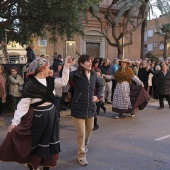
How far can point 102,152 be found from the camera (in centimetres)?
546

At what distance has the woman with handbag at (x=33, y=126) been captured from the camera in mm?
3771

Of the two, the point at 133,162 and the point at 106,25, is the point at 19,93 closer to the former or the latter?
the point at 133,162

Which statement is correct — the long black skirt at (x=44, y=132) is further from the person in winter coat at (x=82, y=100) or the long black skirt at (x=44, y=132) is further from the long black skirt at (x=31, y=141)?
the person in winter coat at (x=82, y=100)

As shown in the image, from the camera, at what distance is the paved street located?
4.79m

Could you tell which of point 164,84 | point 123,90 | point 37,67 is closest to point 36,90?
point 37,67

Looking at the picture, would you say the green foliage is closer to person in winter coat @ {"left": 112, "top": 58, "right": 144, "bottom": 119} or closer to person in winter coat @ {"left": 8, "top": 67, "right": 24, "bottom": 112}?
person in winter coat @ {"left": 112, "top": 58, "right": 144, "bottom": 119}

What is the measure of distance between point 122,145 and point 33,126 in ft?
8.75

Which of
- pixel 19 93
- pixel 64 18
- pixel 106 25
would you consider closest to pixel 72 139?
pixel 19 93

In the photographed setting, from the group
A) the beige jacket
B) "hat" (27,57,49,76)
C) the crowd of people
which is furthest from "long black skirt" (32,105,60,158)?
the beige jacket

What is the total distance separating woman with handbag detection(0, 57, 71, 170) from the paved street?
985mm

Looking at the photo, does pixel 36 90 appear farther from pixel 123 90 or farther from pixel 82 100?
pixel 123 90

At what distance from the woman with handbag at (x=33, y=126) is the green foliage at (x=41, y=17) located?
716 cm

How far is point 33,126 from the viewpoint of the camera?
12.4 ft

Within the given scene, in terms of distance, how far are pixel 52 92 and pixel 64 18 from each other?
27.6 feet
